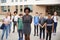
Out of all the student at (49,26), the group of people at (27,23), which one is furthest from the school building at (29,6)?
the student at (49,26)

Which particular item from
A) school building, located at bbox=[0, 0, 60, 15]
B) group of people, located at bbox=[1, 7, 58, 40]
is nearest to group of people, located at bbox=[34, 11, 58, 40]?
group of people, located at bbox=[1, 7, 58, 40]

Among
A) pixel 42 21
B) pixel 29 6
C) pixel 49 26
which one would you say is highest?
pixel 29 6

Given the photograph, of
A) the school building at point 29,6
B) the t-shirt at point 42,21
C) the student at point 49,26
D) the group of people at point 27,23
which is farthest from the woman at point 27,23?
the student at point 49,26

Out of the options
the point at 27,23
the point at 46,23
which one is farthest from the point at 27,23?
the point at 46,23

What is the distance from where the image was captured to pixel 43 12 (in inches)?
166

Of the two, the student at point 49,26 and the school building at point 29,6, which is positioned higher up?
the school building at point 29,6

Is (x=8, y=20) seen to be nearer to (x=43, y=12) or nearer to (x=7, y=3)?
(x=7, y=3)

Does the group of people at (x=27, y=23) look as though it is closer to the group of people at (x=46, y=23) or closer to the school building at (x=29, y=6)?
the group of people at (x=46, y=23)

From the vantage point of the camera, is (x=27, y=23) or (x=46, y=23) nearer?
(x=27, y=23)

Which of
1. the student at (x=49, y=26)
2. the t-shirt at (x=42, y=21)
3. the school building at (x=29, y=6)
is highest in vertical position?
the school building at (x=29, y=6)

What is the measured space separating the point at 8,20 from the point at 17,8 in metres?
0.39

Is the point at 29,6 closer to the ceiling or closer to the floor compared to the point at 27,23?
closer to the ceiling

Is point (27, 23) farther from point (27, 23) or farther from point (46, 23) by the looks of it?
point (46, 23)

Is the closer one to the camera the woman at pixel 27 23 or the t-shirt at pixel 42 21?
the woman at pixel 27 23
